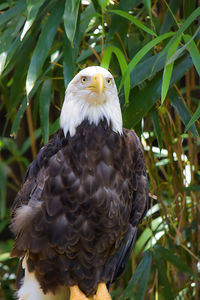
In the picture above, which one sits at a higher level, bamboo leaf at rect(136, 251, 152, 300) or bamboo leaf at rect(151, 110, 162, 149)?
bamboo leaf at rect(151, 110, 162, 149)

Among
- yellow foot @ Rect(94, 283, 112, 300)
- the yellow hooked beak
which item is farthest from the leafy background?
yellow foot @ Rect(94, 283, 112, 300)

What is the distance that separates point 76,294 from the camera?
7.29ft

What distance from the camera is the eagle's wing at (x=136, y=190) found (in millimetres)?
2281

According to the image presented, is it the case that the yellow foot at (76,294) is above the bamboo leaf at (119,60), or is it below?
below

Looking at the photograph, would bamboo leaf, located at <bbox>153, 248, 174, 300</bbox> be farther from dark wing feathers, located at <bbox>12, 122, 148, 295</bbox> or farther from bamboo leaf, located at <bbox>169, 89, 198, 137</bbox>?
bamboo leaf, located at <bbox>169, 89, 198, 137</bbox>

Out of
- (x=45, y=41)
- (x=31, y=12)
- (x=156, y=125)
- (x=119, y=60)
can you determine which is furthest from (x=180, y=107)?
(x=31, y=12)

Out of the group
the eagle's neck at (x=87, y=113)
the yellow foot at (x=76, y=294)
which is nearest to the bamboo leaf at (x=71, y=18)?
the eagle's neck at (x=87, y=113)

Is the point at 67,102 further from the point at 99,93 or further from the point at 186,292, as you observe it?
the point at 186,292

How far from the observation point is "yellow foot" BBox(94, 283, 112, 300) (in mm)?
2259

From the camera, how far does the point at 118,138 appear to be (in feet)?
7.34

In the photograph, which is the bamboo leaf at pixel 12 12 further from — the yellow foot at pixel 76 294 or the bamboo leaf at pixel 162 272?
the bamboo leaf at pixel 162 272

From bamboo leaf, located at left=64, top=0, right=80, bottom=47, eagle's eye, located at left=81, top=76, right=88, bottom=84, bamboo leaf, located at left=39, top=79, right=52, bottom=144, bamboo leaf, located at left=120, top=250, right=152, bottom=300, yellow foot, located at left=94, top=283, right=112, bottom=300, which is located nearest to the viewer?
bamboo leaf, located at left=64, top=0, right=80, bottom=47

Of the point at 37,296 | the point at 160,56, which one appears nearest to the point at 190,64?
the point at 160,56

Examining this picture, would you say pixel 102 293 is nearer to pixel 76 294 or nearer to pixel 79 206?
pixel 76 294
